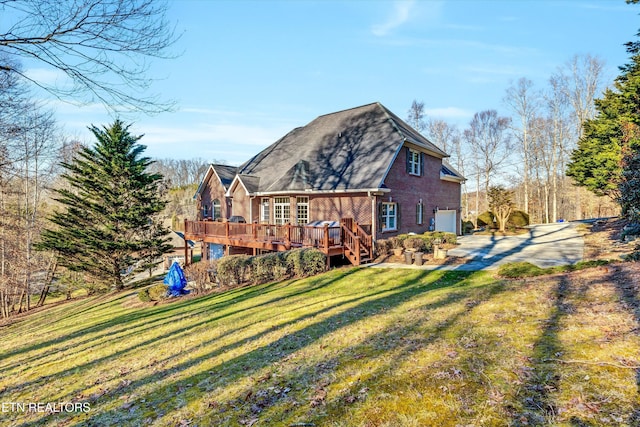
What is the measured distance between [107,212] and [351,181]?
55.6ft

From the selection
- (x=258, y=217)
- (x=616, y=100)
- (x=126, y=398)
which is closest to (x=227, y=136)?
(x=258, y=217)

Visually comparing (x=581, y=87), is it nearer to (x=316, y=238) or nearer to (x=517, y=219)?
(x=517, y=219)

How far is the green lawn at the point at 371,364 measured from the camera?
3.25 m

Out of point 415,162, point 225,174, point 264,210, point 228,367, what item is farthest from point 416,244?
point 225,174

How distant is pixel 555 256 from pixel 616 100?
53.3ft

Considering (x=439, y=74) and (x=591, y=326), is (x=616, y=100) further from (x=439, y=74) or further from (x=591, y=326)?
(x=591, y=326)

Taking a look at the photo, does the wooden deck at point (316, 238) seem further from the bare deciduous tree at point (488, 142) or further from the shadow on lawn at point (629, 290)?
the bare deciduous tree at point (488, 142)

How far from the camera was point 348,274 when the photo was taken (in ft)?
42.4

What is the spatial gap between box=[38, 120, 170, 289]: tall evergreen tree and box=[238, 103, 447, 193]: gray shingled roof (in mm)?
7719

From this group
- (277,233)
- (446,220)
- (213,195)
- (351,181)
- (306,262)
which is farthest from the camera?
(213,195)

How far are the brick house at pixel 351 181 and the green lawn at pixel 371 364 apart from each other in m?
9.10

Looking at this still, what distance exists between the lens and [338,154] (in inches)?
776

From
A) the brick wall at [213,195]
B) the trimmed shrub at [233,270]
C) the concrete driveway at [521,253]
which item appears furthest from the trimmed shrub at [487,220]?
the trimmed shrub at [233,270]

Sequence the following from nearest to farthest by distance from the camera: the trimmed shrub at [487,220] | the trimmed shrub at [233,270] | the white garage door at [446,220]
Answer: the trimmed shrub at [233,270] → the white garage door at [446,220] → the trimmed shrub at [487,220]
